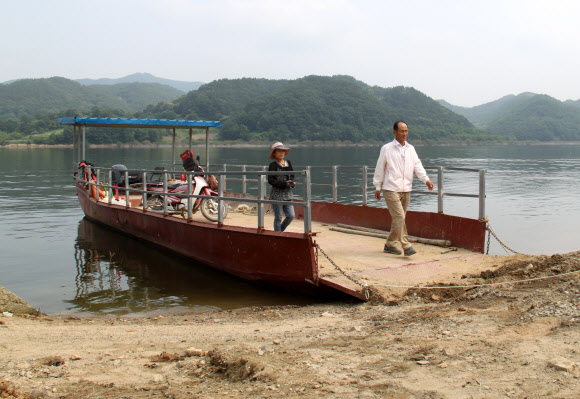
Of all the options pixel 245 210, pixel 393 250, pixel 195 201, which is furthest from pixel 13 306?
pixel 245 210

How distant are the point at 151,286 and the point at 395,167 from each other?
4419mm

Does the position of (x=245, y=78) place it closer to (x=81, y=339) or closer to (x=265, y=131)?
(x=265, y=131)

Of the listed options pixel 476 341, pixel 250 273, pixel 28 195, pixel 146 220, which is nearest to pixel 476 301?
pixel 476 341

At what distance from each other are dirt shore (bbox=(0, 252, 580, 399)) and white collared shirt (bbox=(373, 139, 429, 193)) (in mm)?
1959

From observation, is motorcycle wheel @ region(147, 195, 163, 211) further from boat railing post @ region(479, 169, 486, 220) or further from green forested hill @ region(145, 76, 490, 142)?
green forested hill @ region(145, 76, 490, 142)

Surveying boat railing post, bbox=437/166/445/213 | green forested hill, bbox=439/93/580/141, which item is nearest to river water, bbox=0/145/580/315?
boat railing post, bbox=437/166/445/213

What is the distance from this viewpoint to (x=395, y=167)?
7.72m

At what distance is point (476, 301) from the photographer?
18.7 ft

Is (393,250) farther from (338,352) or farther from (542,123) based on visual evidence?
(542,123)

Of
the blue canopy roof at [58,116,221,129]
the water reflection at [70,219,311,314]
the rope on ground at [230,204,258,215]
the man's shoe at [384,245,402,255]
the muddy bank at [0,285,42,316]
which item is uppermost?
the blue canopy roof at [58,116,221,129]

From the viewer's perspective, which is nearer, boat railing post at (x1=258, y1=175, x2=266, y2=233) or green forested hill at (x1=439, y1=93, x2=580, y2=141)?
boat railing post at (x1=258, y1=175, x2=266, y2=233)

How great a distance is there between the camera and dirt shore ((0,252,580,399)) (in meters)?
3.56

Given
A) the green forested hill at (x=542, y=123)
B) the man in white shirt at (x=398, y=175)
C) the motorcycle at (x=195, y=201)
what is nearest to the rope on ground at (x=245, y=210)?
the motorcycle at (x=195, y=201)

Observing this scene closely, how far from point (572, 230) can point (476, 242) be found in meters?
10.6
